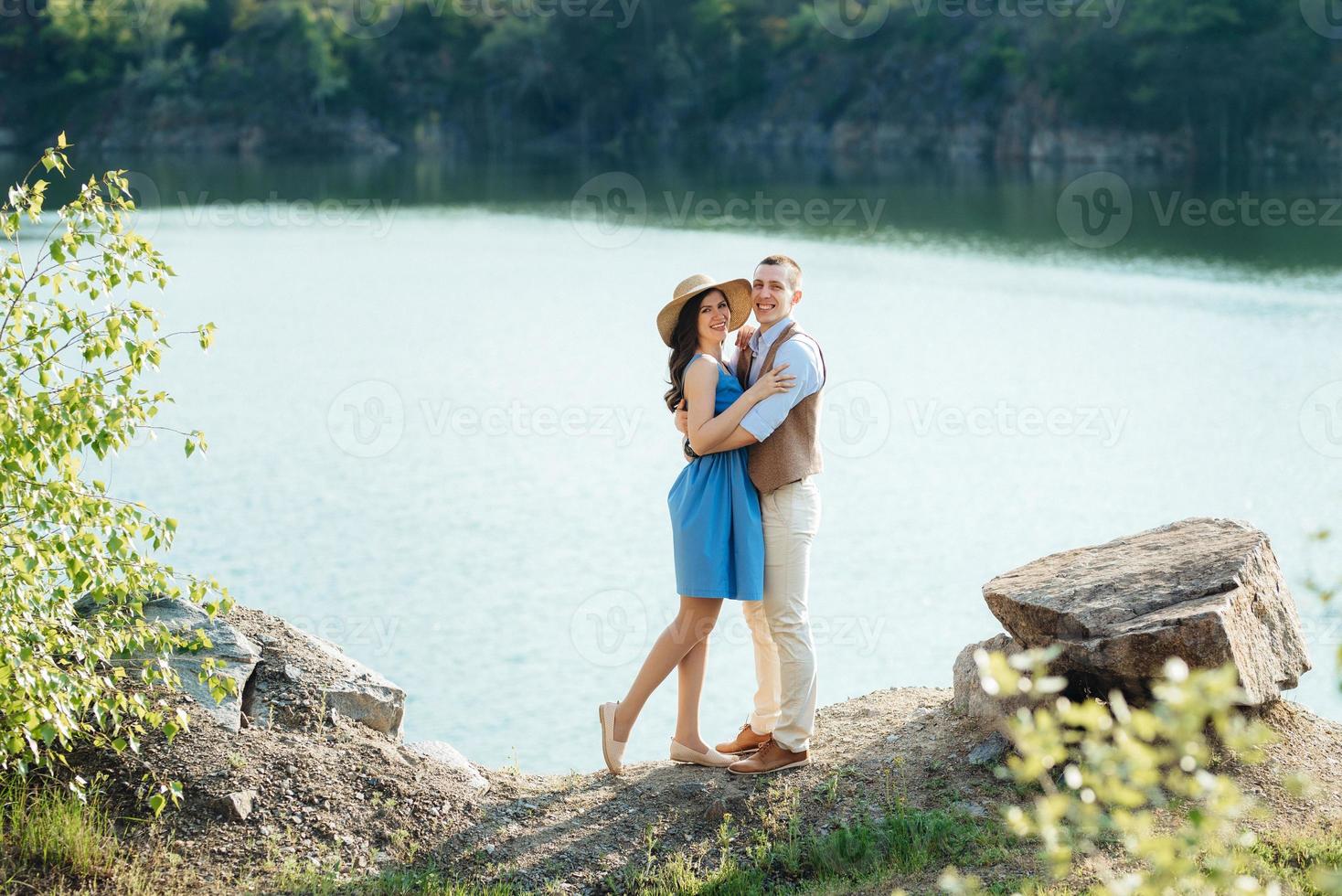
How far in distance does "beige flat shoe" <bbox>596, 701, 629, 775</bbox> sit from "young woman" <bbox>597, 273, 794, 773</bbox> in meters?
0.20

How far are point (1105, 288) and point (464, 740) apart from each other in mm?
Result: 21578

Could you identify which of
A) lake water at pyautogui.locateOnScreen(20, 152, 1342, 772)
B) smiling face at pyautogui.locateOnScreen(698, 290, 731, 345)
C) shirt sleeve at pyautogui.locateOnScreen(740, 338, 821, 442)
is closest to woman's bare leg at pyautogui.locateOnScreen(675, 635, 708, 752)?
shirt sleeve at pyautogui.locateOnScreen(740, 338, 821, 442)

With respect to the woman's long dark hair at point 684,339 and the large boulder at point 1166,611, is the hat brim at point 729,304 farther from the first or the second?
the large boulder at point 1166,611

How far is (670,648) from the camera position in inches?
225

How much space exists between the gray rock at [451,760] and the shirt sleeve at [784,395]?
1.90 meters

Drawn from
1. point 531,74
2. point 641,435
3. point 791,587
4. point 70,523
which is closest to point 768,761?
point 791,587

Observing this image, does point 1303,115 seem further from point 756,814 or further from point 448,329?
point 756,814

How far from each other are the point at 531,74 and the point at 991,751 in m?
84.4

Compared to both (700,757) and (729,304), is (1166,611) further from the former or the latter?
(729,304)

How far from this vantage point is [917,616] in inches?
468

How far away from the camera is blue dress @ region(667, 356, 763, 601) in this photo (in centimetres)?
551

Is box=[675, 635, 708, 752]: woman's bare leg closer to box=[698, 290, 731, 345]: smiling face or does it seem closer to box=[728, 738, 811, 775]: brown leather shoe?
box=[728, 738, 811, 775]: brown leather shoe

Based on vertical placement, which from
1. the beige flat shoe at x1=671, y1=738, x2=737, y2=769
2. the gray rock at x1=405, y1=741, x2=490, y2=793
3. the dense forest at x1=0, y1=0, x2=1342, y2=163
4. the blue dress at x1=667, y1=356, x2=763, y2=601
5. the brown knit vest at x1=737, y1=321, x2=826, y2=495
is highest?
the dense forest at x1=0, y1=0, x2=1342, y2=163

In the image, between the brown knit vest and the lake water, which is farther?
the lake water
